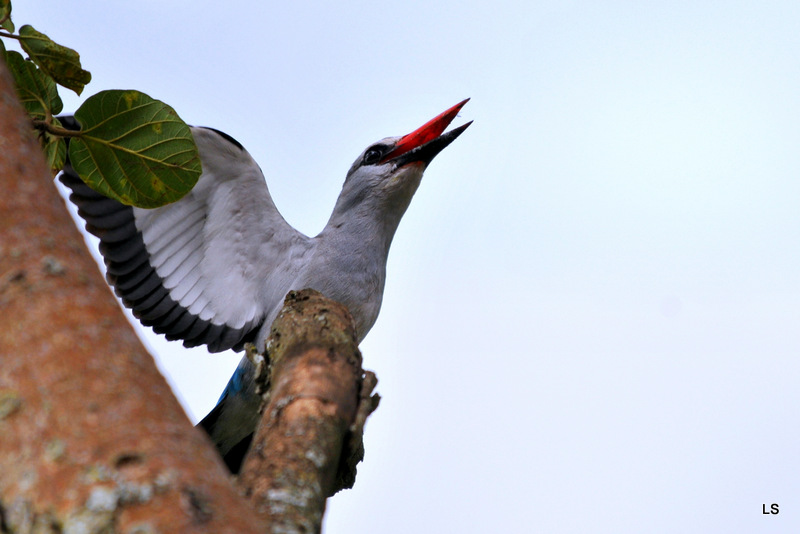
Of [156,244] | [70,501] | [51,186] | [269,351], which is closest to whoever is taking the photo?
Answer: [70,501]

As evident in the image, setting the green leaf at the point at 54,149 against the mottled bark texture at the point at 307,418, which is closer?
the mottled bark texture at the point at 307,418

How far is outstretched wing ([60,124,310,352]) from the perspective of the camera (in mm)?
5125

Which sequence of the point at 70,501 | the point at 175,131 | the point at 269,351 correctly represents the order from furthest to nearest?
the point at 175,131, the point at 269,351, the point at 70,501

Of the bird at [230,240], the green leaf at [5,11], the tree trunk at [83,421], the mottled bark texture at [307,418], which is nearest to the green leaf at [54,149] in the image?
the green leaf at [5,11]

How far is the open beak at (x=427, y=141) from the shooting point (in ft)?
17.5

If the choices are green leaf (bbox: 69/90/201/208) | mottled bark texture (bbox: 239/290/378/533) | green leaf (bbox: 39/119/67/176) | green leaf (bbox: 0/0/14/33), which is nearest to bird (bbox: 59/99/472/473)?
green leaf (bbox: 39/119/67/176)

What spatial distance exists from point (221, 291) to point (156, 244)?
1.57ft

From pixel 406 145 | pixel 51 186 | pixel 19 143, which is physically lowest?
pixel 51 186

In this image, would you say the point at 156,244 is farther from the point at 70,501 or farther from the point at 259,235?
the point at 70,501

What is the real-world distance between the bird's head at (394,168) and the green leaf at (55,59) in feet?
7.13

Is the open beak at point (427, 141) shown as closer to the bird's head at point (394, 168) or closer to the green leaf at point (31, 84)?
the bird's head at point (394, 168)

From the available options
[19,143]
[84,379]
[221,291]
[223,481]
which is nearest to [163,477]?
[223,481]

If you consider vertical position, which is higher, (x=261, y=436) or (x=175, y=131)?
(x=175, y=131)

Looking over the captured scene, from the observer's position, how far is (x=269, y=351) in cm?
255
